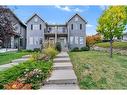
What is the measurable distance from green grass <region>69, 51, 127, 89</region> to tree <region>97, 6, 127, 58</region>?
1.18 feet

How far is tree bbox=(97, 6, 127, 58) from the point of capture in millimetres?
6730

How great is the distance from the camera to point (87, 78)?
5570 millimetres

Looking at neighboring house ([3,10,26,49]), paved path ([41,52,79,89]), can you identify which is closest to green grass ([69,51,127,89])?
paved path ([41,52,79,89])

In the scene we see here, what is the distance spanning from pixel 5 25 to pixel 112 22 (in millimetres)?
2328

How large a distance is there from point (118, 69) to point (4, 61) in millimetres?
2548

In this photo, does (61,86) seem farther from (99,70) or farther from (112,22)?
(112,22)

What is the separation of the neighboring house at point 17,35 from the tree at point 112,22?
4.97ft

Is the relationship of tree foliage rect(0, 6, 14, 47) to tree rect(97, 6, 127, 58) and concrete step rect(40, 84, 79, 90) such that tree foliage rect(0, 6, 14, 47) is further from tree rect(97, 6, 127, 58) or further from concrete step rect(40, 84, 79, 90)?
concrete step rect(40, 84, 79, 90)

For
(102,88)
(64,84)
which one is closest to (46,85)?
(64,84)

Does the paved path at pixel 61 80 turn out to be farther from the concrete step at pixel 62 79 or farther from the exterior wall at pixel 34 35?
the exterior wall at pixel 34 35

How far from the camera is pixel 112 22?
7.14 metres

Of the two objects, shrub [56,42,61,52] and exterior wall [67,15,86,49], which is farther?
shrub [56,42,61,52]

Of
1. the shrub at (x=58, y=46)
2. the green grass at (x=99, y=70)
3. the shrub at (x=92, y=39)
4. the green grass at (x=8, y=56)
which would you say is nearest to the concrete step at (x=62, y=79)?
the green grass at (x=99, y=70)
